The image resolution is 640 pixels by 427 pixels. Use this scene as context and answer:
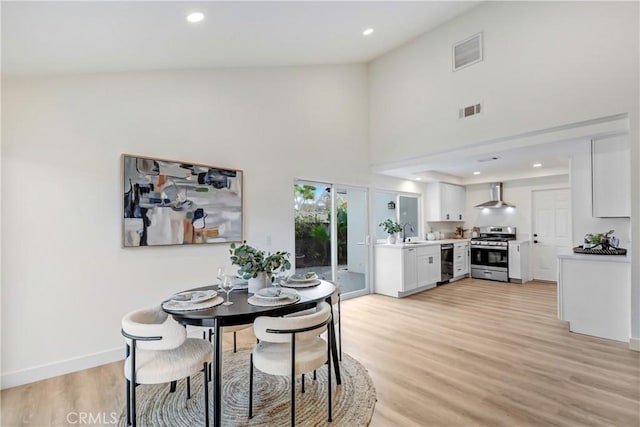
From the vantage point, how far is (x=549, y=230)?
6.80m

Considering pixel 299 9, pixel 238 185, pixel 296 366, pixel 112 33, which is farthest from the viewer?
pixel 238 185

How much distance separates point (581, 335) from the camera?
3.60 meters

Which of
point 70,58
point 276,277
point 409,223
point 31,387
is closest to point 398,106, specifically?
point 409,223

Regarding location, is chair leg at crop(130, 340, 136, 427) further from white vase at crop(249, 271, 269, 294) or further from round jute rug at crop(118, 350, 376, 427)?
white vase at crop(249, 271, 269, 294)

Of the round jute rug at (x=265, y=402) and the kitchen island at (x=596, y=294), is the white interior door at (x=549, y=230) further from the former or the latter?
the round jute rug at (x=265, y=402)

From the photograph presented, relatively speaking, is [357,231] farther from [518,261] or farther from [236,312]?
[236,312]

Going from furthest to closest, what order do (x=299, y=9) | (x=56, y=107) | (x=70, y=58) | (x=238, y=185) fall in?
(x=238, y=185), (x=299, y=9), (x=56, y=107), (x=70, y=58)

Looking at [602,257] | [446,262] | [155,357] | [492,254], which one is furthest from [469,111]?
[155,357]

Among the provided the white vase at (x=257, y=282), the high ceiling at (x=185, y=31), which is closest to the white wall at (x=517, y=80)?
the high ceiling at (x=185, y=31)

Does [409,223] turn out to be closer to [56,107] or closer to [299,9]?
[299,9]

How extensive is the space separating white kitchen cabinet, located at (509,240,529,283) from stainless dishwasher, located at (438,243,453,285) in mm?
1330

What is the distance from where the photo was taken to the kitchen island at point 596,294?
3381 mm

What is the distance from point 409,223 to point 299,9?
4.92 m

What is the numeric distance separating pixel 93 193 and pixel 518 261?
7.53m
